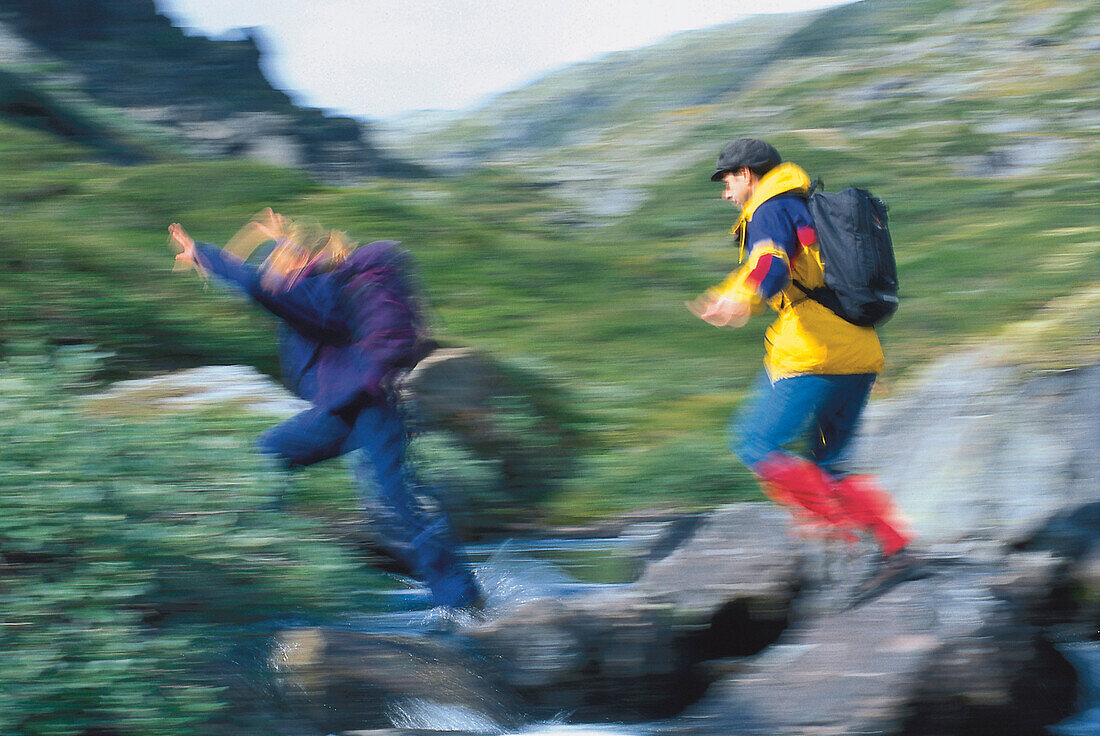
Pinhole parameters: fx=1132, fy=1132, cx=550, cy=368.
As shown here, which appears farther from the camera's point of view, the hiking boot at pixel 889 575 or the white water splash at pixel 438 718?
the hiking boot at pixel 889 575

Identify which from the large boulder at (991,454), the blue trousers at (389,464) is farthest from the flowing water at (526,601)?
the large boulder at (991,454)

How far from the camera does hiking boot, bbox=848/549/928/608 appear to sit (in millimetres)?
3453

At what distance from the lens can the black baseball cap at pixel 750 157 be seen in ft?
11.2

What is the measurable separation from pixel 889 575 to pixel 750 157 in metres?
1.35

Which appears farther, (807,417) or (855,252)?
(807,417)

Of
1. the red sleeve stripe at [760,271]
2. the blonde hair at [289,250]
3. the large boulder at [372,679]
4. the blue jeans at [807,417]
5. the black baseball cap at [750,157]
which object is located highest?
the black baseball cap at [750,157]

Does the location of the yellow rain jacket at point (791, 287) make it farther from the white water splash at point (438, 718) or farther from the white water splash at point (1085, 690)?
the white water splash at point (438, 718)

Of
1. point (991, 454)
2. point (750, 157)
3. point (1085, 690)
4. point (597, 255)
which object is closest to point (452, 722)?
point (750, 157)

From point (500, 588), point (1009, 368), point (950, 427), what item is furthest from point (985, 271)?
point (500, 588)

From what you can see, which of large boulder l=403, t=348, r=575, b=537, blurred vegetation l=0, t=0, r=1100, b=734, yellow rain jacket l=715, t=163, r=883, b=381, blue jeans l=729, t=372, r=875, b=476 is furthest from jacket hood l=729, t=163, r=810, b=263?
large boulder l=403, t=348, r=575, b=537

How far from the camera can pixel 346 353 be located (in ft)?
11.2

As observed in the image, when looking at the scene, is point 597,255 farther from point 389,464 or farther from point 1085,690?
point 1085,690

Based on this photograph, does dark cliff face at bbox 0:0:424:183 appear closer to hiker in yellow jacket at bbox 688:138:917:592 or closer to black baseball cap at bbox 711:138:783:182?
black baseball cap at bbox 711:138:783:182

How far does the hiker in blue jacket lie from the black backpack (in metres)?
1.26
